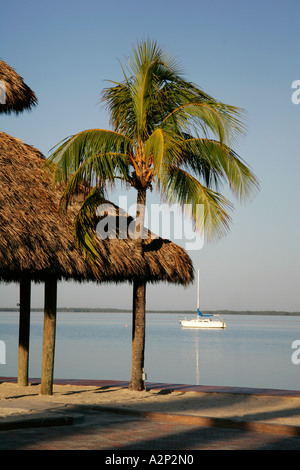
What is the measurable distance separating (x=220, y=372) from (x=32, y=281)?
50.3 ft

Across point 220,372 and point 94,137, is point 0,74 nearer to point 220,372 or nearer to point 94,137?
point 94,137

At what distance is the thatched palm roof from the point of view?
10.6 metres

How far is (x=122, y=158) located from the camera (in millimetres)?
12453

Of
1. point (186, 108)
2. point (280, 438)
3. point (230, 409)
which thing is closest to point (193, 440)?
point (280, 438)

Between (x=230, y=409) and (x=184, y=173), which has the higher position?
(x=184, y=173)

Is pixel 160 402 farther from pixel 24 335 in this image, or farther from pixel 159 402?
pixel 24 335

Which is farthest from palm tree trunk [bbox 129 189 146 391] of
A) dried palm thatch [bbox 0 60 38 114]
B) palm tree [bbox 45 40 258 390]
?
dried palm thatch [bbox 0 60 38 114]

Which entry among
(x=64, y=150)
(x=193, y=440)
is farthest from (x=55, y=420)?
(x=64, y=150)

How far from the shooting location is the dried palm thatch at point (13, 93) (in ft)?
48.4

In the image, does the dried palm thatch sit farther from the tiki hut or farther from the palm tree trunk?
the palm tree trunk

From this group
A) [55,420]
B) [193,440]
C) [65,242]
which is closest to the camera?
[193,440]

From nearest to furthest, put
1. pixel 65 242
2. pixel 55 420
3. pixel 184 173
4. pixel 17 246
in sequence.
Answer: pixel 55 420 < pixel 17 246 < pixel 65 242 < pixel 184 173

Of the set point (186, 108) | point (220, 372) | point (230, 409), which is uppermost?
point (186, 108)

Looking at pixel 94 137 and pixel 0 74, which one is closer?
pixel 94 137
